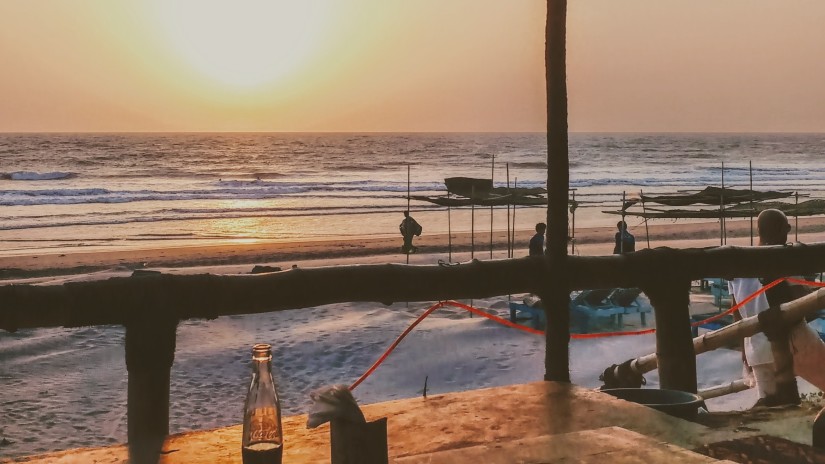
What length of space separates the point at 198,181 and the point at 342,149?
78.3ft

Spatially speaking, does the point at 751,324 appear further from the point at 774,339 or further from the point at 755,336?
the point at 755,336

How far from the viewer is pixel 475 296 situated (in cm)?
343

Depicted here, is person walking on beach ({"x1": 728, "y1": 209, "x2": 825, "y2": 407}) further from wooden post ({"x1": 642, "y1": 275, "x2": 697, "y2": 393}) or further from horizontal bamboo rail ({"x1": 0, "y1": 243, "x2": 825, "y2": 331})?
wooden post ({"x1": 642, "y1": 275, "x2": 697, "y2": 393})

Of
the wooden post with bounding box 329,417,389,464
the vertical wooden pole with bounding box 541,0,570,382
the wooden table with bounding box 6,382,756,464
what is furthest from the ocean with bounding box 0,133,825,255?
the wooden post with bounding box 329,417,389,464

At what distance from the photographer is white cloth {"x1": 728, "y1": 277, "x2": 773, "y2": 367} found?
534cm

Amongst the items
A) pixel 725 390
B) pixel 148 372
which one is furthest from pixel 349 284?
pixel 725 390

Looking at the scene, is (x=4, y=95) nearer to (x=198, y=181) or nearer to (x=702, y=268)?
(x=198, y=181)

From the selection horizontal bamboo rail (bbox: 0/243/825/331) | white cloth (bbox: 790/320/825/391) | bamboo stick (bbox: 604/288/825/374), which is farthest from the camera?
white cloth (bbox: 790/320/825/391)

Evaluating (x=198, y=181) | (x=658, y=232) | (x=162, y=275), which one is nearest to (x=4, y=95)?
(x=198, y=181)

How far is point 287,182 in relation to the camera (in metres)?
39.2

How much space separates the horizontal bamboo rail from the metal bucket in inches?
24.4

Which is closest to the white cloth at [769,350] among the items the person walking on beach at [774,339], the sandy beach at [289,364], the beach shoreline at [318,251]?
the person walking on beach at [774,339]

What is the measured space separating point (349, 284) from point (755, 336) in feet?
11.2

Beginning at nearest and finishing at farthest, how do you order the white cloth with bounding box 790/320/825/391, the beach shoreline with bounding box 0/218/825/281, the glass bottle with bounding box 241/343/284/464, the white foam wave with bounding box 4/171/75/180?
the glass bottle with bounding box 241/343/284/464
the white cloth with bounding box 790/320/825/391
the beach shoreline with bounding box 0/218/825/281
the white foam wave with bounding box 4/171/75/180
